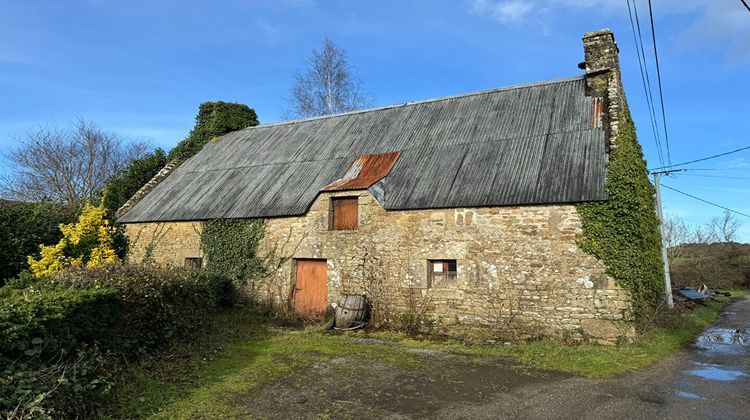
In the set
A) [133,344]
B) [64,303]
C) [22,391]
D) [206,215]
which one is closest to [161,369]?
[133,344]

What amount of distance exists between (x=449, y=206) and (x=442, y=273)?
1758mm

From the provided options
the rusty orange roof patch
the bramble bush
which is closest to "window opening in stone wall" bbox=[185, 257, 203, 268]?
the rusty orange roof patch

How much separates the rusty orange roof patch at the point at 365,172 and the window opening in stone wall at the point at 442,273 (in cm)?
289

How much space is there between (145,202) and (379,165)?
9989mm

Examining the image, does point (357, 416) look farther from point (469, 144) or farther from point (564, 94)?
point (564, 94)

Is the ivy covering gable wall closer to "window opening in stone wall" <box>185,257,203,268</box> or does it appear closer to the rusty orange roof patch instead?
the rusty orange roof patch

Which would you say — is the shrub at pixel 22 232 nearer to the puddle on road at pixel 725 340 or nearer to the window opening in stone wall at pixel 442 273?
the window opening in stone wall at pixel 442 273

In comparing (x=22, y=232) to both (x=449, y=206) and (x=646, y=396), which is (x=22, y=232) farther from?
(x=646, y=396)

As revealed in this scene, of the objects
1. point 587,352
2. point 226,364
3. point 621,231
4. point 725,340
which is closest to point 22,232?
point 226,364

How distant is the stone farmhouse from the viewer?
10492 mm

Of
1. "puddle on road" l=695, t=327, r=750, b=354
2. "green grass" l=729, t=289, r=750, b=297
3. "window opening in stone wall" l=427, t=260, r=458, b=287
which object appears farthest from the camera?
"green grass" l=729, t=289, r=750, b=297

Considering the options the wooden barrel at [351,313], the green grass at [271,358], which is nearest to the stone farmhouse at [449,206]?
the wooden barrel at [351,313]

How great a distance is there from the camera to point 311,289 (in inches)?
535

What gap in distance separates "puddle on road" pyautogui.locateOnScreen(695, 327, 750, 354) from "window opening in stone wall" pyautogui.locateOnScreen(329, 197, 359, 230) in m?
8.98
